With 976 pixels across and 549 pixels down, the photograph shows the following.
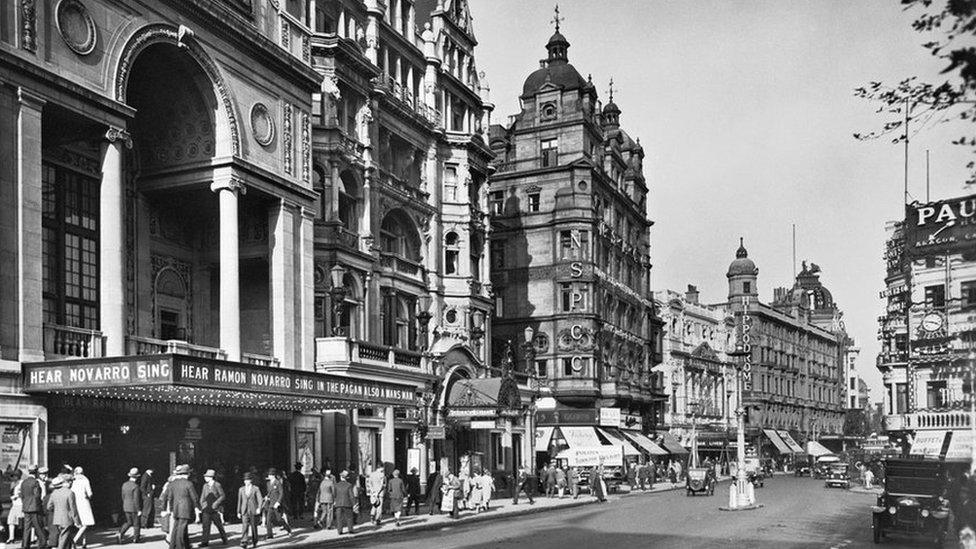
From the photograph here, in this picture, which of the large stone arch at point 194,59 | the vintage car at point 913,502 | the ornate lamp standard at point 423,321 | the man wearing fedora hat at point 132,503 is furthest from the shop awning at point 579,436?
the man wearing fedora hat at point 132,503

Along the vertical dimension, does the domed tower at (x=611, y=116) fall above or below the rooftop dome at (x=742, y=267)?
above

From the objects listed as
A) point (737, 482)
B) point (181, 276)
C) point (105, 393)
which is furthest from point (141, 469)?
point (737, 482)

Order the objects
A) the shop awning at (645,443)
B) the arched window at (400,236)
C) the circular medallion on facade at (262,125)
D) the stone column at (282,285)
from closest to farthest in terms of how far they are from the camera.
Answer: the circular medallion on facade at (262,125), the stone column at (282,285), the arched window at (400,236), the shop awning at (645,443)

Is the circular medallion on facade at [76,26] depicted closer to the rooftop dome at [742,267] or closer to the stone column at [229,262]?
the stone column at [229,262]

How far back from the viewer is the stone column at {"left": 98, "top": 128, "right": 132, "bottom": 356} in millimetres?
28109

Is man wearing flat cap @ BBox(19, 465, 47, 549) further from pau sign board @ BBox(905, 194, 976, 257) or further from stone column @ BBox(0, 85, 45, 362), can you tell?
pau sign board @ BBox(905, 194, 976, 257)

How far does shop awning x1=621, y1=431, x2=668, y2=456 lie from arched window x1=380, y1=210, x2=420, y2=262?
28.1 m

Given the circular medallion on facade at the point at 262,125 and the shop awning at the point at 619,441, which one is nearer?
the circular medallion on facade at the point at 262,125

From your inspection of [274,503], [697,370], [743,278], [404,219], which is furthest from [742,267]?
[274,503]

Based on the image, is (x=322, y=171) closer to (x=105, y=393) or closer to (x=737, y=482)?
(x=105, y=393)

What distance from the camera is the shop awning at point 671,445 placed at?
8069 cm

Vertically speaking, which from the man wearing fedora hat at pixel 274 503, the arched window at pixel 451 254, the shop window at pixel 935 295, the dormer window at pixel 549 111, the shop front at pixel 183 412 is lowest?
the man wearing fedora hat at pixel 274 503

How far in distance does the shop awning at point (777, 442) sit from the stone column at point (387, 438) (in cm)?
7542

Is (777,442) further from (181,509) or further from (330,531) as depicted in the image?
(181,509)
